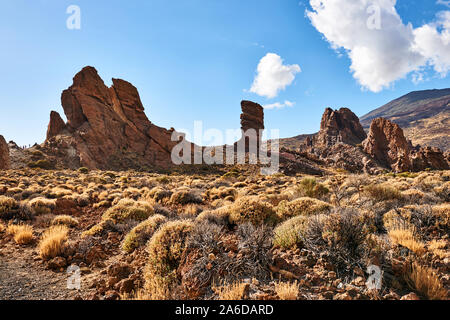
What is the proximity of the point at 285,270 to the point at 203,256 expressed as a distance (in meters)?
1.43

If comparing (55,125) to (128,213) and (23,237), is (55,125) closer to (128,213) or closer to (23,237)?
(128,213)

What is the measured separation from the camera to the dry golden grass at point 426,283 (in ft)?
9.29

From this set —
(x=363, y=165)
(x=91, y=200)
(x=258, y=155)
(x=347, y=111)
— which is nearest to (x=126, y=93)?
(x=258, y=155)

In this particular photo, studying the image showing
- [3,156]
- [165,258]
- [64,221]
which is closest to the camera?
[165,258]

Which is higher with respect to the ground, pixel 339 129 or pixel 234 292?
pixel 339 129

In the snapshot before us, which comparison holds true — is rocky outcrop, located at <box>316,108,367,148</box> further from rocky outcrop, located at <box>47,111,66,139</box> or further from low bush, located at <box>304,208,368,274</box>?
low bush, located at <box>304,208,368,274</box>

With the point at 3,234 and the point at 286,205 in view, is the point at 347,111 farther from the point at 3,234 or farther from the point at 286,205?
the point at 3,234

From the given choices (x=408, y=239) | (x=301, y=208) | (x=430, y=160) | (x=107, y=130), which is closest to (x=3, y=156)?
(x=107, y=130)

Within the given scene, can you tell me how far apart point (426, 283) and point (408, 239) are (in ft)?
5.74

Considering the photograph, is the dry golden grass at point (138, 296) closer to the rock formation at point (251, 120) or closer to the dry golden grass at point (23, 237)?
the dry golden grass at point (23, 237)

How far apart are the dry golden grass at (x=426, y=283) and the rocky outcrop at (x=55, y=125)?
2092 inches

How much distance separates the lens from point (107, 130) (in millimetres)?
45031
